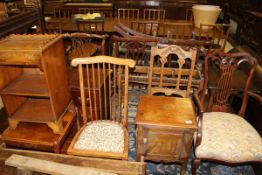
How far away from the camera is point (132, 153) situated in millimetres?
2070

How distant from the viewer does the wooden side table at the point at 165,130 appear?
59.0 inches

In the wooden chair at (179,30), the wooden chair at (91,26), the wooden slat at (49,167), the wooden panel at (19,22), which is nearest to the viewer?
the wooden slat at (49,167)

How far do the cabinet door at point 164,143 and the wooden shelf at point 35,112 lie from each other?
76cm

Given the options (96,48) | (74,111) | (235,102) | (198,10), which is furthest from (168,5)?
(74,111)

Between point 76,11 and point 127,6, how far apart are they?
1.33m

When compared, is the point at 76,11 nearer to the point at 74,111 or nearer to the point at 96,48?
the point at 96,48

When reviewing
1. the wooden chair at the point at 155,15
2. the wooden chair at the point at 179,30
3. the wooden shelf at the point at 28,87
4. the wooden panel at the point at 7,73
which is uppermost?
the wooden chair at the point at 155,15

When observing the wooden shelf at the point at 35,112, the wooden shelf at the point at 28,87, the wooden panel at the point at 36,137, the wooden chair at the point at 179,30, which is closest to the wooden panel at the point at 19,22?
the wooden shelf at the point at 28,87

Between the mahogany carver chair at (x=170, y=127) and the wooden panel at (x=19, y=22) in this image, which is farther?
the wooden panel at (x=19, y=22)

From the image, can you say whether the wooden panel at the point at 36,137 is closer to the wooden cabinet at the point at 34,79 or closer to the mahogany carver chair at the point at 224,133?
the wooden cabinet at the point at 34,79

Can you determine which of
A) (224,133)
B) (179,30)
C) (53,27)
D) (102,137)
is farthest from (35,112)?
(179,30)

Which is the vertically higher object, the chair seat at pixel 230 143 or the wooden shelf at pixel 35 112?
the wooden shelf at pixel 35 112

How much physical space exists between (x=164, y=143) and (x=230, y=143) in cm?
50

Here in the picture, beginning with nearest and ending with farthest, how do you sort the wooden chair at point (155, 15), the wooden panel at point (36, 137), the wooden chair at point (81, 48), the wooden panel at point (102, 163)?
the wooden panel at point (102, 163)
the wooden panel at point (36, 137)
the wooden chair at point (81, 48)
the wooden chair at point (155, 15)
